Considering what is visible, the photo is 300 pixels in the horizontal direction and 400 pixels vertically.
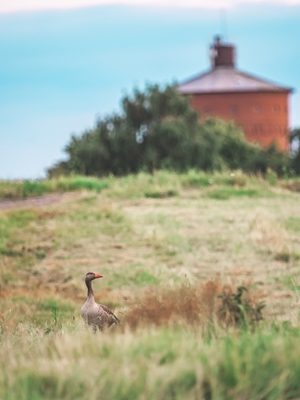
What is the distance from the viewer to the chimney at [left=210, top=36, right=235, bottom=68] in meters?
80.2

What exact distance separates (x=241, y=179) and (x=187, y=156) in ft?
68.0

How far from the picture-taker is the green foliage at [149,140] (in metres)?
45.0

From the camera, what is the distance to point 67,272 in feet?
46.5

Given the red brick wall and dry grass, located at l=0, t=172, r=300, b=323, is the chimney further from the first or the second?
dry grass, located at l=0, t=172, r=300, b=323

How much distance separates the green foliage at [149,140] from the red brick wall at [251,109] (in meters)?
26.4

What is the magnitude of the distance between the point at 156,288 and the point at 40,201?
10.2 meters

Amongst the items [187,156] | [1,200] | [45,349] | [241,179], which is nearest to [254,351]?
[45,349]

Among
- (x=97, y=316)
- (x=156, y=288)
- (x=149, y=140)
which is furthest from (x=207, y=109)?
(x=97, y=316)

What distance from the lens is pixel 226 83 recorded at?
76938 mm

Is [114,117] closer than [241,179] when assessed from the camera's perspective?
No

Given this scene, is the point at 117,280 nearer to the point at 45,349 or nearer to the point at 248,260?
the point at 248,260

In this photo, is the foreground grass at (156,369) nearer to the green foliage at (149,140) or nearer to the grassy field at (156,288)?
the grassy field at (156,288)

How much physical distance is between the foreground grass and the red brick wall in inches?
2791

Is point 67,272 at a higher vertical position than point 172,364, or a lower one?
lower
